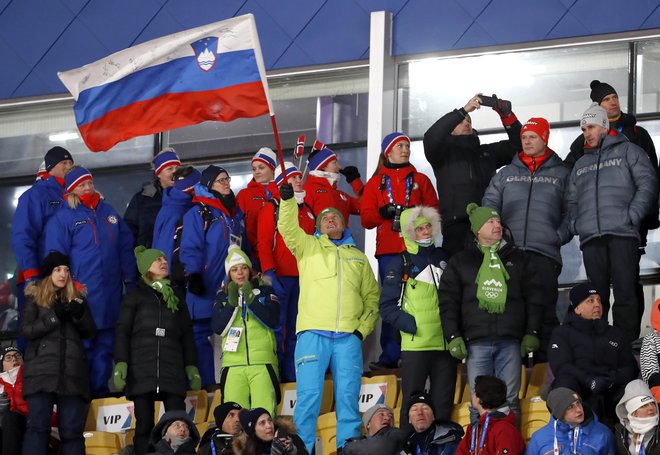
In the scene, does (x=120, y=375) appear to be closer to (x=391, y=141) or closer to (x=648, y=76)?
(x=391, y=141)

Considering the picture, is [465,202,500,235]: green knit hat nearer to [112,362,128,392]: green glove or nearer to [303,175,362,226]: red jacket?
[303,175,362,226]: red jacket

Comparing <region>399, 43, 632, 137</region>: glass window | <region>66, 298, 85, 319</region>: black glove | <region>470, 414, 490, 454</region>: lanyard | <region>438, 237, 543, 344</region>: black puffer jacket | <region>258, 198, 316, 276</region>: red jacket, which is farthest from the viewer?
<region>399, 43, 632, 137</region>: glass window

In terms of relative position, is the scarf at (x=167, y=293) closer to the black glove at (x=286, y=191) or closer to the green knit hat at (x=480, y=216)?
the black glove at (x=286, y=191)

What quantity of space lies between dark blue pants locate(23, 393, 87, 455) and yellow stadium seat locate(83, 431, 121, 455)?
489mm

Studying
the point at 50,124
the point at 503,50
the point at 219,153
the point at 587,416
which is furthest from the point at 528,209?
Result: the point at 50,124

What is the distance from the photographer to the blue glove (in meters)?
12.9

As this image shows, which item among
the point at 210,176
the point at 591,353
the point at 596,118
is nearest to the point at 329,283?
the point at 210,176

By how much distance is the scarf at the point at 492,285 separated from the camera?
11184 mm

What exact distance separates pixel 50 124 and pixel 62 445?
228 inches

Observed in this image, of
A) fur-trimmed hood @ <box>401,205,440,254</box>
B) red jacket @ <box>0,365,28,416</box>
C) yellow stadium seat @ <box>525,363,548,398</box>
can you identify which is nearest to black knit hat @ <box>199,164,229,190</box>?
fur-trimmed hood @ <box>401,205,440,254</box>

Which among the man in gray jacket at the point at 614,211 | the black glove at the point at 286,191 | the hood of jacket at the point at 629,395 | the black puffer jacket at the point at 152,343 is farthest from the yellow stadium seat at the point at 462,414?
the black puffer jacket at the point at 152,343

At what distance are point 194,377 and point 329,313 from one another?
1.28 meters

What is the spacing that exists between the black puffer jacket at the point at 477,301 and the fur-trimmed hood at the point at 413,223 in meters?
0.40

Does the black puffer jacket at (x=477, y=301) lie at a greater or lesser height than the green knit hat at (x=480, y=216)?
lesser
